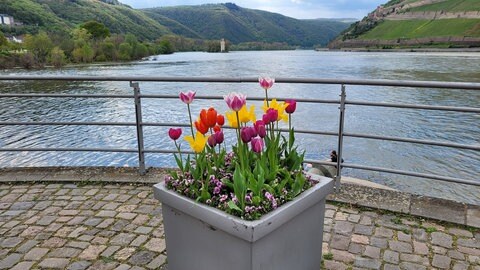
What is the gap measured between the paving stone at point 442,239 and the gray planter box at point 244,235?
1171 millimetres

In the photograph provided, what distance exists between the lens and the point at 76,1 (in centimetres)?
13450

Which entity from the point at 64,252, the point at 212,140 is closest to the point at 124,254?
the point at 64,252

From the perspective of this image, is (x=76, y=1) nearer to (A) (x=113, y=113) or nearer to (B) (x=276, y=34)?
(B) (x=276, y=34)

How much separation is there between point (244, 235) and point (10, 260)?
200cm

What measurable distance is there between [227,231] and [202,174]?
42cm

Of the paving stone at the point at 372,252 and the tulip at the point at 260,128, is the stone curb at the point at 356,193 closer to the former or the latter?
the paving stone at the point at 372,252

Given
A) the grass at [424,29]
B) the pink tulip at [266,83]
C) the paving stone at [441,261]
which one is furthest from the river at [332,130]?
the grass at [424,29]

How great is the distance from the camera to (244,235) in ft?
5.20

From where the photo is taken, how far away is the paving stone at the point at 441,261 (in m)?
2.47

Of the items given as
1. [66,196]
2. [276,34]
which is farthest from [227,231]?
[276,34]

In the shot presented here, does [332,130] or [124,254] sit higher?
[124,254]

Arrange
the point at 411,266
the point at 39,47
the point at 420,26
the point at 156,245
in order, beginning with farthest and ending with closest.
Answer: the point at 420,26, the point at 39,47, the point at 156,245, the point at 411,266

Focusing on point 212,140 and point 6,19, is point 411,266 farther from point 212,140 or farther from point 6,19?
point 6,19

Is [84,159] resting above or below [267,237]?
below
